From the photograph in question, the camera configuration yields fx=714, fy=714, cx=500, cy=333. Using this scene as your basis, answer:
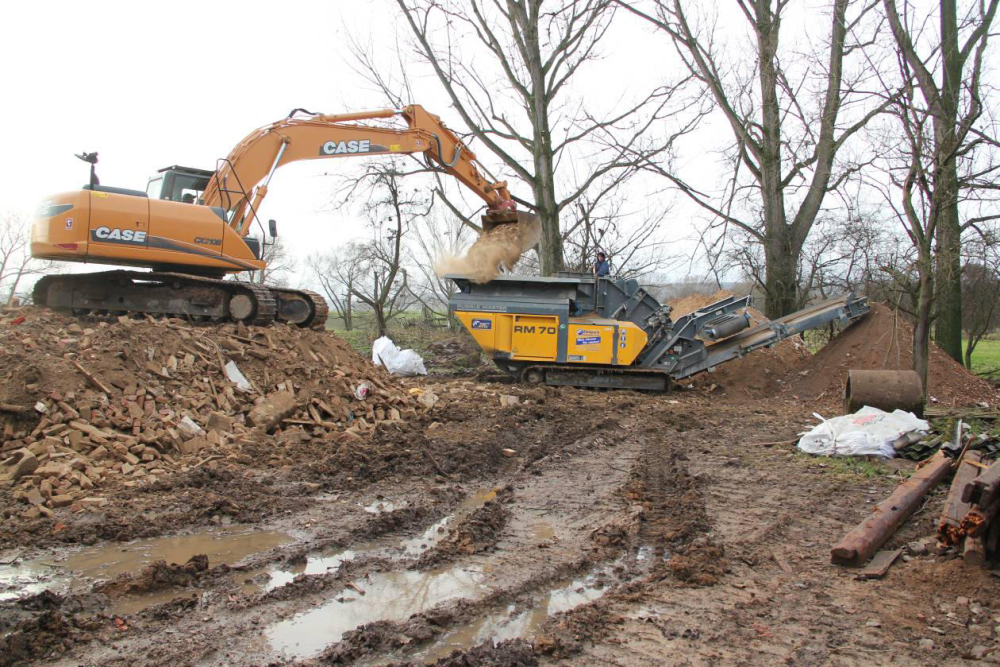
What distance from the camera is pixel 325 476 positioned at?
21.8ft

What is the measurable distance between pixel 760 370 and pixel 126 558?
472 inches

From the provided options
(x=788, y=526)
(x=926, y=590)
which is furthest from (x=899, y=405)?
(x=926, y=590)

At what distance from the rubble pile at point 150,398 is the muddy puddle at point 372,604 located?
282 cm

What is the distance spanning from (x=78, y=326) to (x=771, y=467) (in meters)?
8.01

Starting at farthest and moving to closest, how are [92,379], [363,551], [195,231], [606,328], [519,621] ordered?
[606,328], [195,231], [92,379], [363,551], [519,621]

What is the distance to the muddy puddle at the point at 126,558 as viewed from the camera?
4.14 metres

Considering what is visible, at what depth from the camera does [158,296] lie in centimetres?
1004

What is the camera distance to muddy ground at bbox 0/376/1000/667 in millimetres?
3344

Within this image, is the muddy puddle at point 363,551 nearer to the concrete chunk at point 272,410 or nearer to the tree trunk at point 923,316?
the concrete chunk at point 272,410

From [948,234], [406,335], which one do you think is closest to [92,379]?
[948,234]

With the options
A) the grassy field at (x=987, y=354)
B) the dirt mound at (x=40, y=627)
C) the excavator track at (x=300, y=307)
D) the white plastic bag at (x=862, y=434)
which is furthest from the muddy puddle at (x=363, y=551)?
the grassy field at (x=987, y=354)

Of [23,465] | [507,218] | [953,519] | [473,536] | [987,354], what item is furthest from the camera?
[987,354]

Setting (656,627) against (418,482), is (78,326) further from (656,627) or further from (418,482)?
(656,627)

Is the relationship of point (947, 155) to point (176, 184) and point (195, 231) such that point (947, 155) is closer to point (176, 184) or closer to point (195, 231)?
point (195, 231)
